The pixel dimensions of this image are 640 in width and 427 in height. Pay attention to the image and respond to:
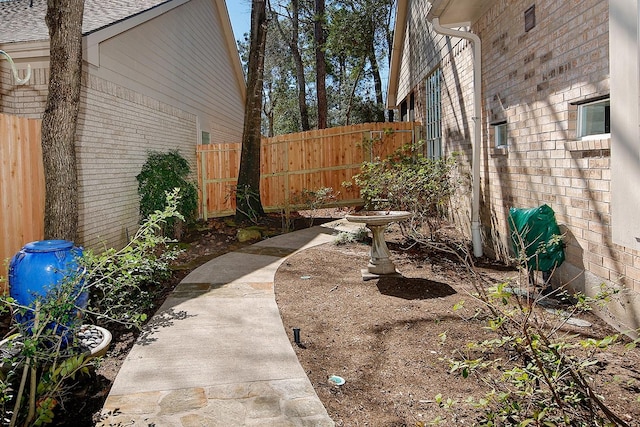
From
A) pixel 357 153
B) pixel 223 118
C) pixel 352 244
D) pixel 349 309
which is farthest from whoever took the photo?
pixel 223 118

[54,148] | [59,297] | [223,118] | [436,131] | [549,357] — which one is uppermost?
[223,118]

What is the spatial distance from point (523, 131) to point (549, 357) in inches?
154

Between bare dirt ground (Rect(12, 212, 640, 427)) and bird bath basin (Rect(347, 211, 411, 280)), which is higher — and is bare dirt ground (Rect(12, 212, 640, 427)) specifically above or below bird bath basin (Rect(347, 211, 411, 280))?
below

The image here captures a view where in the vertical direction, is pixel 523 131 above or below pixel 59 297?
above

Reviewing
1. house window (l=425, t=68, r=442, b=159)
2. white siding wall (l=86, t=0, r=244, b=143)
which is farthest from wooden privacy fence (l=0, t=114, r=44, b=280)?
house window (l=425, t=68, r=442, b=159)

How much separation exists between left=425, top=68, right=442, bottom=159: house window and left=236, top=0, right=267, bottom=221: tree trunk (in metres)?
3.91

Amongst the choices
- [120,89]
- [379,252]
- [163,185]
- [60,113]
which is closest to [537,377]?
[379,252]

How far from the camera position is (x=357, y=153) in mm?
12328

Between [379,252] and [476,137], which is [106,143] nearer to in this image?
[379,252]

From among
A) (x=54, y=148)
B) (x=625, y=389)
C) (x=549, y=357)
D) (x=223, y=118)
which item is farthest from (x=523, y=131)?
(x=223, y=118)

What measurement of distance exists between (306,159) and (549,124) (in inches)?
309

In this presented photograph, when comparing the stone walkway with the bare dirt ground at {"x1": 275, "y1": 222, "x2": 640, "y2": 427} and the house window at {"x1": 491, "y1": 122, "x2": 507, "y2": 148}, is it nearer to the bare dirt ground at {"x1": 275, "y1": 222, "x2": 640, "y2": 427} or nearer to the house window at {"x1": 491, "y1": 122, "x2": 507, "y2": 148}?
the bare dirt ground at {"x1": 275, "y1": 222, "x2": 640, "y2": 427}

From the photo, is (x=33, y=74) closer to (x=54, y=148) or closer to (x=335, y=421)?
(x=54, y=148)

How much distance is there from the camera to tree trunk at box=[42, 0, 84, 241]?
485 cm
